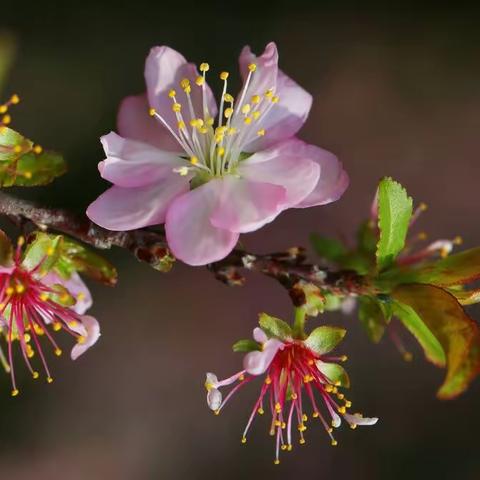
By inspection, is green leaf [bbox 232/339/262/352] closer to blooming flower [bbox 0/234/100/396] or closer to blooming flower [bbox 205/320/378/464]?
blooming flower [bbox 205/320/378/464]

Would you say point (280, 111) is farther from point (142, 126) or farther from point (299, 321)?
point (299, 321)

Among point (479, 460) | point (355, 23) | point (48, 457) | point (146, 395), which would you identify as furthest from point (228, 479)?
point (355, 23)

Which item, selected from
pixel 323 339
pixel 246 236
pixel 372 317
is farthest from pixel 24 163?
pixel 246 236

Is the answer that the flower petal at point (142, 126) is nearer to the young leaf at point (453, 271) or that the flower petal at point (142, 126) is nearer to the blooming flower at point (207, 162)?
the blooming flower at point (207, 162)

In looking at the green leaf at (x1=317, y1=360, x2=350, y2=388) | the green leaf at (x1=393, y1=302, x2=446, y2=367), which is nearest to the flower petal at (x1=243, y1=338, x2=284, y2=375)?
the green leaf at (x1=317, y1=360, x2=350, y2=388)

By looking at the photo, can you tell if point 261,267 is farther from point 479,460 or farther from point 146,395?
point 479,460
